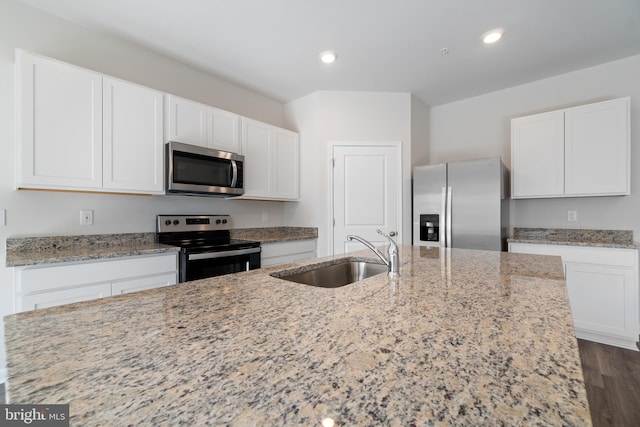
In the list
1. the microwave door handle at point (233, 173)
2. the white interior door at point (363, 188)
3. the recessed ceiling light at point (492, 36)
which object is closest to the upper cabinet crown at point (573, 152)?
the recessed ceiling light at point (492, 36)

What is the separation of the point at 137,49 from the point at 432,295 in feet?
10.2

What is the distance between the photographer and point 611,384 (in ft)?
6.45

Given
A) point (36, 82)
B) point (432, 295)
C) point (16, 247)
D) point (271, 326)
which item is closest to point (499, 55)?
point (432, 295)

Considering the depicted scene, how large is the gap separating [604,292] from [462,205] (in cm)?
133

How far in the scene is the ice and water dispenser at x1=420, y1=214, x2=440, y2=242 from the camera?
3.20 meters

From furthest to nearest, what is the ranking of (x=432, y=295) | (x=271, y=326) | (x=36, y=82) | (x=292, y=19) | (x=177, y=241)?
1. (x=177, y=241)
2. (x=292, y=19)
3. (x=36, y=82)
4. (x=432, y=295)
5. (x=271, y=326)

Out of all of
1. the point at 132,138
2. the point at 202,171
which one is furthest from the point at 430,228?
the point at 132,138

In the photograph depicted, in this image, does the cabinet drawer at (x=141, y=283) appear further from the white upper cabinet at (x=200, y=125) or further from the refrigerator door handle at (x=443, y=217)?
the refrigerator door handle at (x=443, y=217)

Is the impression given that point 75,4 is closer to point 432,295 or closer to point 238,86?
point 238,86

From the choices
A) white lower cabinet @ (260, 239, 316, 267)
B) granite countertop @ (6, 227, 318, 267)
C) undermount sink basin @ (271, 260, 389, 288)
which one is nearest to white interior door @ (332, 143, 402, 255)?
white lower cabinet @ (260, 239, 316, 267)

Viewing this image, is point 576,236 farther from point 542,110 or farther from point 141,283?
point 141,283

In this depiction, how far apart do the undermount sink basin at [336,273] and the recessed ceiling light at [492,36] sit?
216 centimetres

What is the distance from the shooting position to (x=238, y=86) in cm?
339

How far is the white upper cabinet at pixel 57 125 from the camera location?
1812 mm
